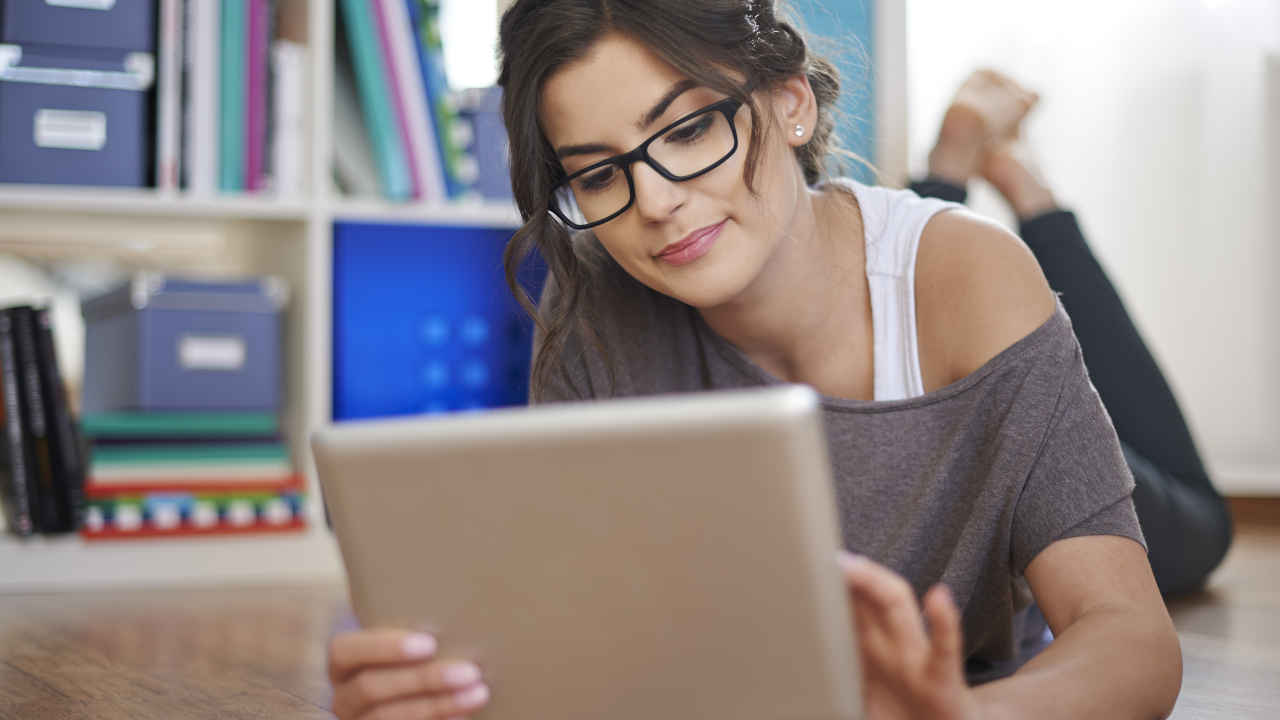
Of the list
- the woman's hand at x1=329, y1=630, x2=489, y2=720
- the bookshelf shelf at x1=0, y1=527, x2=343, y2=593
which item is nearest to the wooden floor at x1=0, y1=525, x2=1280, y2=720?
the bookshelf shelf at x1=0, y1=527, x2=343, y2=593

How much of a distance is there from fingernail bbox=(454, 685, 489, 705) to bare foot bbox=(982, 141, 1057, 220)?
4.18ft

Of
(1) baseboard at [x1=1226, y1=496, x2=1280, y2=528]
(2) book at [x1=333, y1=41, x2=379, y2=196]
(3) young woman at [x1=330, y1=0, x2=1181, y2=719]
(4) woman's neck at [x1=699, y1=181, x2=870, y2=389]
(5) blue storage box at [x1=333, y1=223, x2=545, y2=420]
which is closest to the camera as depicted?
(3) young woman at [x1=330, y1=0, x2=1181, y2=719]

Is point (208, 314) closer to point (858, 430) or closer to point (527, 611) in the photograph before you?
point (858, 430)

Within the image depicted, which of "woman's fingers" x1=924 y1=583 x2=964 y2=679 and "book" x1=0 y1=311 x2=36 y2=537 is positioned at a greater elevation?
"woman's fingers" x1=924 y1=583 x2=964 y2=679

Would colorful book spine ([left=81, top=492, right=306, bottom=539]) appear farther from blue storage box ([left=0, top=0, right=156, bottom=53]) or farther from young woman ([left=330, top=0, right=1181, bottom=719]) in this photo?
young woman ([left=330, top=0, right=1181, bottom=719])

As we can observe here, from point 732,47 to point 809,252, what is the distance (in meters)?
0.19

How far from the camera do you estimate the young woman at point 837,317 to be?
80 centimetres

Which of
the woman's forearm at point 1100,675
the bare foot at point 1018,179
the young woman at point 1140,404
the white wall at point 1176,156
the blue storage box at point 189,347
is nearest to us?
the woman's forearm at point 1100,675

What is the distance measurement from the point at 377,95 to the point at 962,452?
4.07ft

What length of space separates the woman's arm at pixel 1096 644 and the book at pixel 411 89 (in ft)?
4.25

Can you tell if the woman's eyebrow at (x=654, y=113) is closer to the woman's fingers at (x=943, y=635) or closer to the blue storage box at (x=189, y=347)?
the woman's fingers at (x=943, y=635)

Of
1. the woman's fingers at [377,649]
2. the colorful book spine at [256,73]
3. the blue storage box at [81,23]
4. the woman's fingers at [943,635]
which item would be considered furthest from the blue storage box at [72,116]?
the woman's fingers at [943,635]

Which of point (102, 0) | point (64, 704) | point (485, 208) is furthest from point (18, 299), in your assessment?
point (64, 704)

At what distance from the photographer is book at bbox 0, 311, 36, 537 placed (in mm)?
1751
